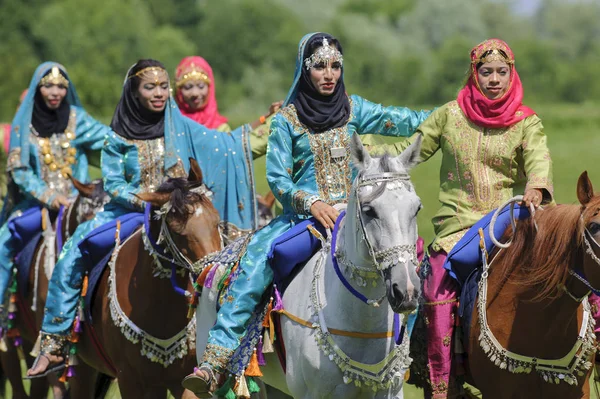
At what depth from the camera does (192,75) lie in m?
10.4

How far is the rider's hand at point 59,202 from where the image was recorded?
9.70 m

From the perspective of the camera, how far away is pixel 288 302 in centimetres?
615

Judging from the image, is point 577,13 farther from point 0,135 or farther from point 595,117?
point 0,135

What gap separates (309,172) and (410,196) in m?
1.49

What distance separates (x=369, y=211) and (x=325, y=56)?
161 cm

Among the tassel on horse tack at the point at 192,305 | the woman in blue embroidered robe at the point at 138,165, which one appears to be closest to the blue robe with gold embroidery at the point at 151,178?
the woman in blue embroidered robe at the point at 138,165

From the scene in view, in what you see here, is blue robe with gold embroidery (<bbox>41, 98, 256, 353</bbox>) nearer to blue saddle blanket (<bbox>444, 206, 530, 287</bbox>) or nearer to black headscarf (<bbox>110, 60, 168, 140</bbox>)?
black headscarf (<bbox>110, 60, 168, 140</bbox>)

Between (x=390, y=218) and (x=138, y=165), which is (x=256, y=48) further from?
(x=390, y=218)

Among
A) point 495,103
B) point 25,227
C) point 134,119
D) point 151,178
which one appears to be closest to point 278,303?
point 495,103

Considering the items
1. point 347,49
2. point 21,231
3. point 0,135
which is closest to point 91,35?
point 347,49

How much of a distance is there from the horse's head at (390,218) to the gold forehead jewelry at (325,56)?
1.24m

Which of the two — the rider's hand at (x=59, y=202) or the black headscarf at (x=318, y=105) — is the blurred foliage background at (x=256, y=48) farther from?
the black headscarf at (x=318, y=105)

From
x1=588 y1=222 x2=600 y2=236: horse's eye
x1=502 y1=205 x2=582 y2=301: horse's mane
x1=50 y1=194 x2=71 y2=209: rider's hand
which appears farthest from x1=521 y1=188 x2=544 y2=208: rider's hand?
x1=50 y1=194 x2=71 y2=209: rider's hand

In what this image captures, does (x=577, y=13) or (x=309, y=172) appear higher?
(x=577, y=13)
